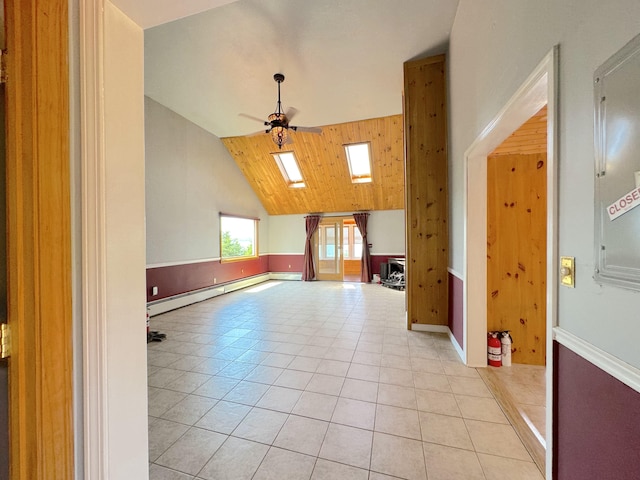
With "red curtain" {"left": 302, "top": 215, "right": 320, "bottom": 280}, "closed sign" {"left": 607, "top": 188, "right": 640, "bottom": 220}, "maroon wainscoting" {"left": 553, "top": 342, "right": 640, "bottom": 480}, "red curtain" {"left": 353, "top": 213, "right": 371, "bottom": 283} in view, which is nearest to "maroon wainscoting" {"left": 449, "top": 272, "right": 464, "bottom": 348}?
"maroon wainscoting" {"left": 553, "top": 342, "right": 640, "bottom": 480}

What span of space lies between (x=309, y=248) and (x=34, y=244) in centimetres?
706

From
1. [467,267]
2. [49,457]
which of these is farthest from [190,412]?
[467,267]

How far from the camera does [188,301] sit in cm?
473

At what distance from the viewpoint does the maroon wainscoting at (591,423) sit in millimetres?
734

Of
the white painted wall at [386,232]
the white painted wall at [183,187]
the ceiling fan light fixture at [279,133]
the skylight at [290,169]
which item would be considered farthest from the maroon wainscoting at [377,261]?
the ceiling fan light fixture at [279,133]

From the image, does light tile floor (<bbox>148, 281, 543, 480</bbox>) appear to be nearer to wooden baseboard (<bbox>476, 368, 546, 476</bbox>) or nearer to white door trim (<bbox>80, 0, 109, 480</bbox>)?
wooden baseboard (<bbox>476, 368, 546, 476</bbox>)

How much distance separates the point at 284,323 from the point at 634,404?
3.40 meters

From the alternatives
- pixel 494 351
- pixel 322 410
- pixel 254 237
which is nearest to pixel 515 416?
pixel 494 351

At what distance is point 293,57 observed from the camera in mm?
3127

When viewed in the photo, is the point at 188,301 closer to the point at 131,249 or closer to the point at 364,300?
the point at 364,300

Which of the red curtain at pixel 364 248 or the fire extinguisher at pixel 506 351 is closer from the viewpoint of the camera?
the fire extinguisher at pixel 506 351

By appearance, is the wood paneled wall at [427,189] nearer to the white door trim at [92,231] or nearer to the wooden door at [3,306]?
the white door trim at [92,231]

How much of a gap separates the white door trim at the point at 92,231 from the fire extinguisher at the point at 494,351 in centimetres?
282

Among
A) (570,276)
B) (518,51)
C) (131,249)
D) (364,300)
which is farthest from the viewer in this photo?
(364,300)
